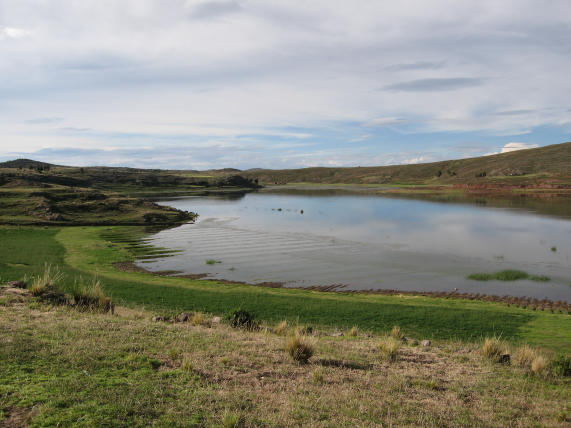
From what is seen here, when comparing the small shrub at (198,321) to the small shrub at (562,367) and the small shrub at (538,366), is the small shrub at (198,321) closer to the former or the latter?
the small shrub at (538,366)

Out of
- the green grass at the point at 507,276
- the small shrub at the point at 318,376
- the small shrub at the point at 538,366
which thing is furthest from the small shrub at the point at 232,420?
the green grass at the point at 507,276

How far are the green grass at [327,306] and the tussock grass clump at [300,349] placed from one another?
6.13 metres

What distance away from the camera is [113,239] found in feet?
143

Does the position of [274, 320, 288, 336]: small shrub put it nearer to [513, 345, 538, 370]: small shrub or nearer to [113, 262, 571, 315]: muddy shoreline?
[513, 345, 538, 370]: small shrub

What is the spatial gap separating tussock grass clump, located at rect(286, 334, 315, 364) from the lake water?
54.0 feet

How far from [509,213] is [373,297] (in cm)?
5566

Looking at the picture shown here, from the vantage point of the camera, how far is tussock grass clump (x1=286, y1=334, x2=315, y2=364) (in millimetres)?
9984

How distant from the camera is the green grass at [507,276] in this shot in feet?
89.2

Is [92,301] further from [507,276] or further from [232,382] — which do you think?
[507,276]

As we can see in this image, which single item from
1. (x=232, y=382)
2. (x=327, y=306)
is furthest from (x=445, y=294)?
(x=232, y=382)

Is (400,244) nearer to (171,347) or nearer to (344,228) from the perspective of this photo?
(344,228)

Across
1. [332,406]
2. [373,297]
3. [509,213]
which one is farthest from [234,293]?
[509,213]

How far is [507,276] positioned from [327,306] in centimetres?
1591

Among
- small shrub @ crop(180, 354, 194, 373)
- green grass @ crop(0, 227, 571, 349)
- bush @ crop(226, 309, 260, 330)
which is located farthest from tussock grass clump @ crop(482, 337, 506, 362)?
small shrub @ crop(180, 354, 194, 373)
